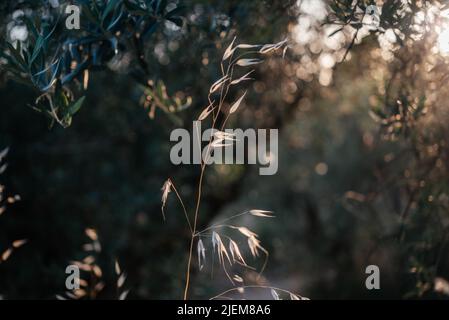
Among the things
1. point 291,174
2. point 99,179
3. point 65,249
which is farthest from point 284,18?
point 291,174

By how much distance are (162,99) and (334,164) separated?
9044mm

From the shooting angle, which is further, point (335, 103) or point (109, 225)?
point (335, 103)

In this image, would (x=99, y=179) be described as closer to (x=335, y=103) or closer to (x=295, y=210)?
(x=335, y=103)

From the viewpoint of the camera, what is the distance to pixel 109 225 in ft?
21.3

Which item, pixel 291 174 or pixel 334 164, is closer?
pixel 334 164

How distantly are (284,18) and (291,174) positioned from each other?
30.8 ft

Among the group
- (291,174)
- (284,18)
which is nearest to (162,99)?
(284,18)

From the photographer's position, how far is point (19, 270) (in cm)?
570

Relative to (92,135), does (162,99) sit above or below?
below
